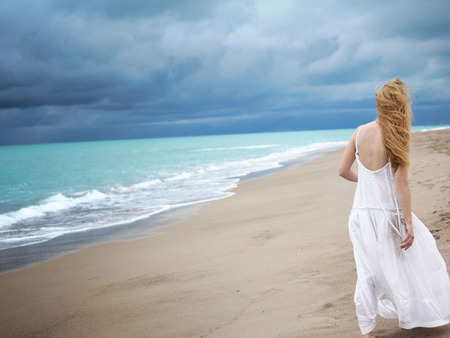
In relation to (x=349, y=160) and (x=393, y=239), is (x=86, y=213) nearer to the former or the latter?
(x=349, y=160)

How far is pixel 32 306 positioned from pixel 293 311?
11.5 feet

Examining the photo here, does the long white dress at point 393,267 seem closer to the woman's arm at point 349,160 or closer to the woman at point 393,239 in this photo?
the woman at point 393,239

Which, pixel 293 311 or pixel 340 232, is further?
pixel 340 232

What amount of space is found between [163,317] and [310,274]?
189 cm

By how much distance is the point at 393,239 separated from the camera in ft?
10.1

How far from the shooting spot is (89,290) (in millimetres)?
5555

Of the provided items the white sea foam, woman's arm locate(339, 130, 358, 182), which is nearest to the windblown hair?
woman's arm locate(339, 130, 358, 182)

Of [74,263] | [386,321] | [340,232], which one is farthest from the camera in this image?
[74,263]

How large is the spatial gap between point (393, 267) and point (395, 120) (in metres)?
1.16

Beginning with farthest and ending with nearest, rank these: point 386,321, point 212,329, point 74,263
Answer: point 74,263 < point 212,329 < point 386,321

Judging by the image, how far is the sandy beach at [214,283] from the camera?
156 inches

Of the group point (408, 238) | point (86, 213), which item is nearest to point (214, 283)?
point (408, 238)

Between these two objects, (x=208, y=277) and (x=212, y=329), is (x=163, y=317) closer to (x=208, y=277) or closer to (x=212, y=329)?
(x=212, y=329)

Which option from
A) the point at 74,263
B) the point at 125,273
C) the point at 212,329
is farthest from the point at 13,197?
the point at 212,329
